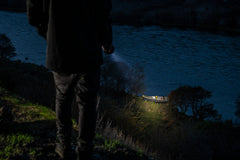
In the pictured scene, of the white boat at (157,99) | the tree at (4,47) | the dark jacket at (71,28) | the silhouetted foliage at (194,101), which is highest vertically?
the dark jacket at (71,28)

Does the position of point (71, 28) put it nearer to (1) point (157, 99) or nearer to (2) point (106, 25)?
(2) point (106, 25)

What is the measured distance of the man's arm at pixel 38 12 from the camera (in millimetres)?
1966

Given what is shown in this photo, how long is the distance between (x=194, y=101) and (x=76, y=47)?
13388 millimetres

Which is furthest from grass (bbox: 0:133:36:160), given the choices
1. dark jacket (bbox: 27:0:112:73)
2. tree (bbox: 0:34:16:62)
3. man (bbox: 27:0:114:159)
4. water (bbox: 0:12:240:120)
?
tree (bbox: 0:34:16:62)

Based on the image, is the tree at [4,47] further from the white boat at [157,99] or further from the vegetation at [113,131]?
the white boat at [157,99]

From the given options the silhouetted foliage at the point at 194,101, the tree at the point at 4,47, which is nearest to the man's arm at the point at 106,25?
the silhouetted foliage at the point at 194,101

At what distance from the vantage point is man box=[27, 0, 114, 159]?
74.9 inches

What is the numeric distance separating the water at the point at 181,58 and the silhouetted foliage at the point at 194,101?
3.71m

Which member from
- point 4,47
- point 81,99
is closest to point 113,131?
point 81,99

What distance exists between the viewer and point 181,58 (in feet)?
106

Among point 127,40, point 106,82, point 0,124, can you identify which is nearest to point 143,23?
point 127,40

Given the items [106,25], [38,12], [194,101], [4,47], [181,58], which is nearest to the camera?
[38,12]

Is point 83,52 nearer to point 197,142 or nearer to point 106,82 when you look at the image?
point 197,142

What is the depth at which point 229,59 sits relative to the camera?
28.6 m
